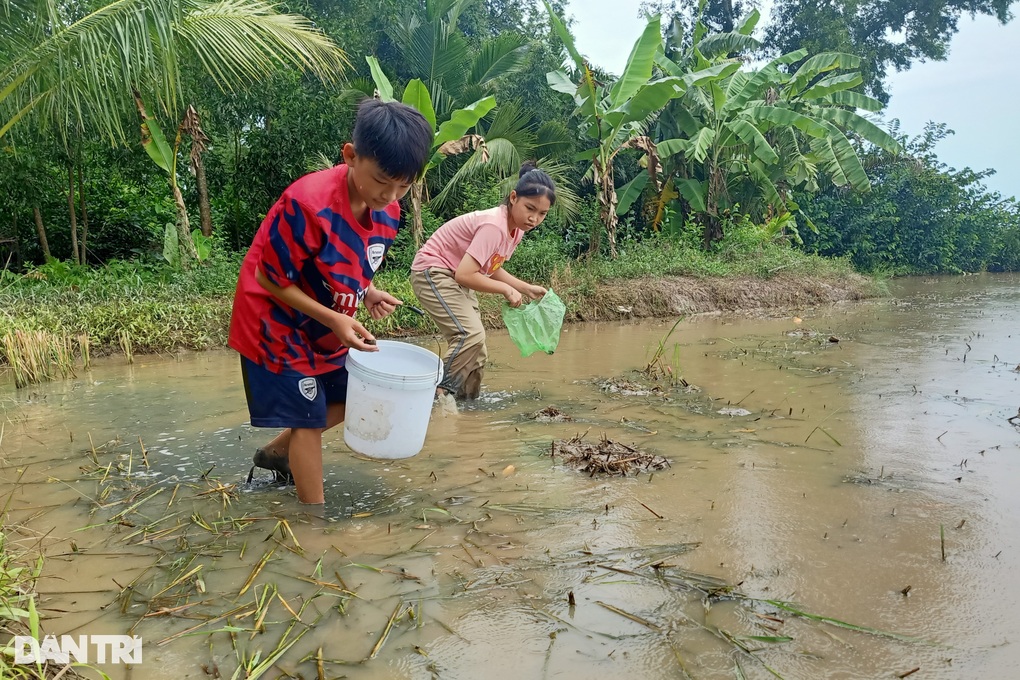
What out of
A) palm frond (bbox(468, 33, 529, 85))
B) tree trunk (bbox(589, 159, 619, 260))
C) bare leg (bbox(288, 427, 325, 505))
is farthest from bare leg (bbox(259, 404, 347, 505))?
palm frond (bbox(468, 33, 529, 85))

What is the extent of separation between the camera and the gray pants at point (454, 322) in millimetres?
4270

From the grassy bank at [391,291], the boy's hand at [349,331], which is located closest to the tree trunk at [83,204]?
the grassy bank at [391,291]

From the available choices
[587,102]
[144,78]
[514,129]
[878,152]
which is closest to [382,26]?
[514,129]

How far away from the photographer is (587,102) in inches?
423

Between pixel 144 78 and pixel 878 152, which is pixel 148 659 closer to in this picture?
pixel 144 78

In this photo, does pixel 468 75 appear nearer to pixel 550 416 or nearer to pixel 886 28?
pixel 550 416

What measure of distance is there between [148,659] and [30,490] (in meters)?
1.57

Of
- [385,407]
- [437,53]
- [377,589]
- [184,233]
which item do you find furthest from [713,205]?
[377,589]

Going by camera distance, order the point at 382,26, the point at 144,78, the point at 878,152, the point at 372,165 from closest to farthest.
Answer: the point at 372,165 < the point at 144,78 < the point at 382,26 < the point at 878,152

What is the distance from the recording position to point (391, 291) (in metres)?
8.38

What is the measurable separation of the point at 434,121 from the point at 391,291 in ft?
7.74

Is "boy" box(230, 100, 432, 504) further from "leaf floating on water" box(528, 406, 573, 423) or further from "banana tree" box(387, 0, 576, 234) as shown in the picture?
"banana tree" box(387, 0, 576, 234)

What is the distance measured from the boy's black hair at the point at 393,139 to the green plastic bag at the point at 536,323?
1.88 meters

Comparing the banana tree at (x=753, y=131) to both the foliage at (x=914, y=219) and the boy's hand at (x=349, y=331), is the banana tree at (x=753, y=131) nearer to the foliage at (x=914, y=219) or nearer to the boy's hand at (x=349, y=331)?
the foliage at (x=914, y=219)
